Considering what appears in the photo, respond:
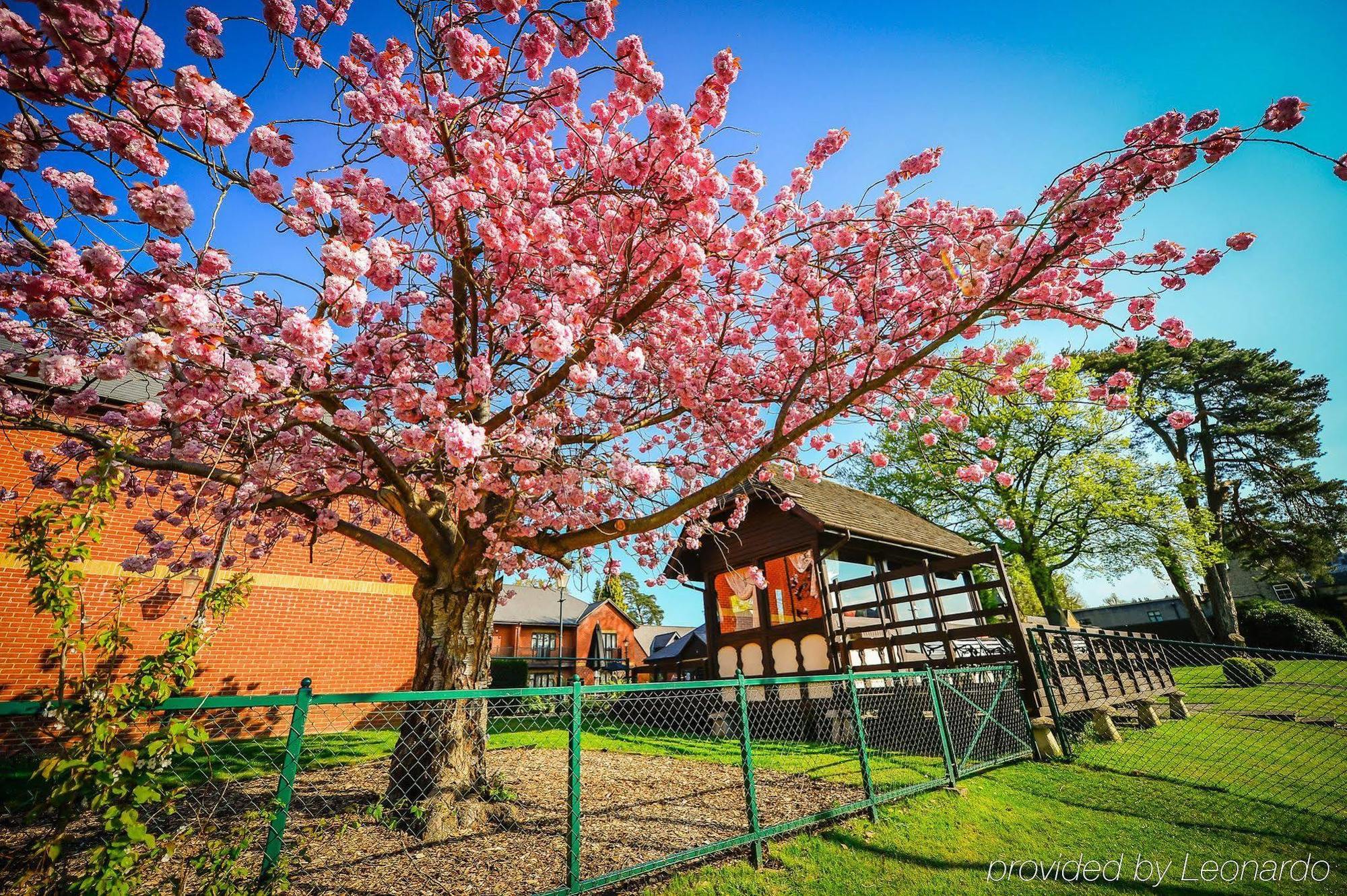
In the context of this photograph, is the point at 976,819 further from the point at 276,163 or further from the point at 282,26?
the point at 282,26

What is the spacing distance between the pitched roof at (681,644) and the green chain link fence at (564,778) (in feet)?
30.3

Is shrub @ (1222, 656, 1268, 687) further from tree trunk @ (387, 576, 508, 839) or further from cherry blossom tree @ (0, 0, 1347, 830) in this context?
tree trunk @ (387, 576, 508, 839)

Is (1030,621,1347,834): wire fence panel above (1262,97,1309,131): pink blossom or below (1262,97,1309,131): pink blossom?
below

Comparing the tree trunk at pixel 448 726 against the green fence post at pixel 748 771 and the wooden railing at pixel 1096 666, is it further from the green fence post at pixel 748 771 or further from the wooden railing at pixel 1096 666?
the wooden railing at pixel 1096 666

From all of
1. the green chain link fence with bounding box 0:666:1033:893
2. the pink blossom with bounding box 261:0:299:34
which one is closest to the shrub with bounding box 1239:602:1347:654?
the green chain link fence with bounding box 0:666:1033:893

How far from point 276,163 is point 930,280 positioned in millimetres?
5620

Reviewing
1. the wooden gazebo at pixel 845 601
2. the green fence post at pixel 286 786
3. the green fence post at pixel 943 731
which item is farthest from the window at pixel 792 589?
the green fence post at pixel 286 786

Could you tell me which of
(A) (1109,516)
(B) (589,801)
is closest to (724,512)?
(B) (589,801)

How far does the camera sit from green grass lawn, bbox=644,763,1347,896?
3.91 meters

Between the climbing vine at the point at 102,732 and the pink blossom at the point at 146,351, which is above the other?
the pink blossom at the point at 146,351

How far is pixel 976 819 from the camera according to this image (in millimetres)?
5219

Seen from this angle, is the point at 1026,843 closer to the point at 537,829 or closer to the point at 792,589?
the point at 537,829

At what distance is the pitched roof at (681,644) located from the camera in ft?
73.6

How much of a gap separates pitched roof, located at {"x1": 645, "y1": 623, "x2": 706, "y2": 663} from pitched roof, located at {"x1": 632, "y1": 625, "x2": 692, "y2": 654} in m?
4.72
